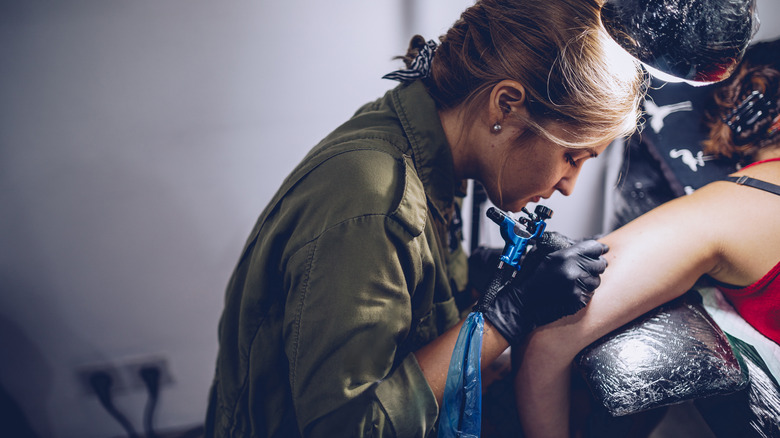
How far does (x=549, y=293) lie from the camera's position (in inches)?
26.8

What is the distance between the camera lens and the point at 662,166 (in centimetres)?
107

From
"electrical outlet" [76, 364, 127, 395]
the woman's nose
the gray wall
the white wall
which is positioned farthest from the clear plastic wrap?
"electrical outlet" [76, 364, 127, 395]

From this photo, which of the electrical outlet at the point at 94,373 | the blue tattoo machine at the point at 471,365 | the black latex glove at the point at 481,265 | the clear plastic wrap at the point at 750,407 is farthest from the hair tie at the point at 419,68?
the electrical outlet at the point at 94,373

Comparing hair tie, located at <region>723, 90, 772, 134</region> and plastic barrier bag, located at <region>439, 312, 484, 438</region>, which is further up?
hair tie, located at <region>723, 90, 772, 134</region>

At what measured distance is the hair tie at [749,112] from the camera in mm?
887

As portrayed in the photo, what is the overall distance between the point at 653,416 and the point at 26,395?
1933 mm

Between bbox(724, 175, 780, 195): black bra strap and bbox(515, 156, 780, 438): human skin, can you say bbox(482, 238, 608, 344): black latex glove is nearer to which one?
bbox(515, 156, 780, 438): human skin

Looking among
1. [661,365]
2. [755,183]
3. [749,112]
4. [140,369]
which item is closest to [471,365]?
[661,365]

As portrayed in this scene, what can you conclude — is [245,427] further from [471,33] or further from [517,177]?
[471,33]

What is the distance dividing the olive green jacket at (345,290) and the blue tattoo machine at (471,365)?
0.14ft

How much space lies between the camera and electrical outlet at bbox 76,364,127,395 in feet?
4.26

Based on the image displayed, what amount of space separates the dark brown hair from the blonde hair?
1.52 feet

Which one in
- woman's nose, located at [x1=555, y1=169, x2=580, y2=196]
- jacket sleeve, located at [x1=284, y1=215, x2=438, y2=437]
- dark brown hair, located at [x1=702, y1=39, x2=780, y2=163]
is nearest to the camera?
jacket sleeve, located at [x1=284, y1=215, x2=438, y2=437]

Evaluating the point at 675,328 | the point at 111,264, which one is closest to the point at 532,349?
the point at 675,328
